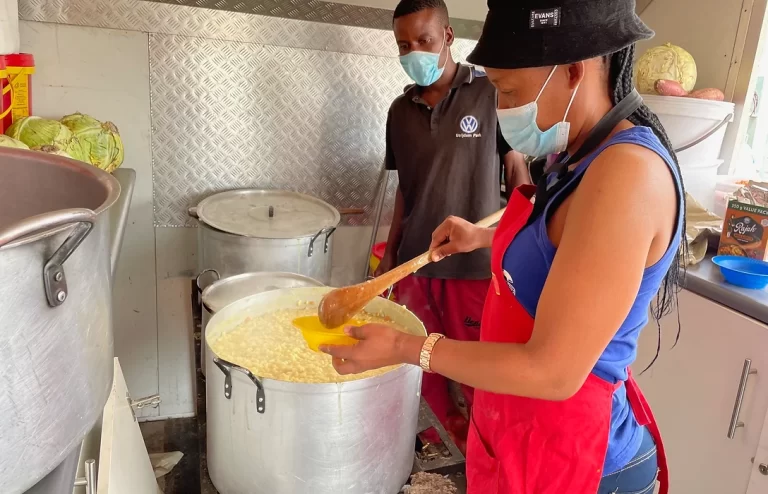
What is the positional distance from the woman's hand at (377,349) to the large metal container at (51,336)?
0.39 metres

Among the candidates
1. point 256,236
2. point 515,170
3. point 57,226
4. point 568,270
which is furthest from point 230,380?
point 515,170

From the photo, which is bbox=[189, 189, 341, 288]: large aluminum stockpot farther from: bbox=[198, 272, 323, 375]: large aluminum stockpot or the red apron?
the red apron

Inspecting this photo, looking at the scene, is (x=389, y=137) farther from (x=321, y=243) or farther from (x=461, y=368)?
(x=461, y=368)

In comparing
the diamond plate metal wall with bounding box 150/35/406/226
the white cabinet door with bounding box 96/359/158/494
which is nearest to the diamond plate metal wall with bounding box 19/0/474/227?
the diamond plate metal wall with bounding box 150/35/406/226

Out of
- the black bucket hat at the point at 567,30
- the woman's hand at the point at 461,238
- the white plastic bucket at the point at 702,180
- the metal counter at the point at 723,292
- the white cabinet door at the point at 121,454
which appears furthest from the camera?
the white plastic bucket at the point at 702,180

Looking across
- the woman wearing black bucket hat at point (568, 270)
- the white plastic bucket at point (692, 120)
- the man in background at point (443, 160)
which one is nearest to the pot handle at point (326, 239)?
the man in background at point (443, 160)

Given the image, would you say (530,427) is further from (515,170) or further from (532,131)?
(515,170)

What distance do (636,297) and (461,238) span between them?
606 millimetres

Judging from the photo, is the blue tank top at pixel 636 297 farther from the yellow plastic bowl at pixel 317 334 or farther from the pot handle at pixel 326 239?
the pot handle at pixel 326 239

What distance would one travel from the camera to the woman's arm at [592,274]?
83 centimetres

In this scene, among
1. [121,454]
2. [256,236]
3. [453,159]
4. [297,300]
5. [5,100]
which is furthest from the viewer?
[453,159]

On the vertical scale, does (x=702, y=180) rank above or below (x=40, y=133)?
below

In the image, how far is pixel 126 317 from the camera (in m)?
2.80

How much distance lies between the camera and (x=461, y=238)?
1.52 m
